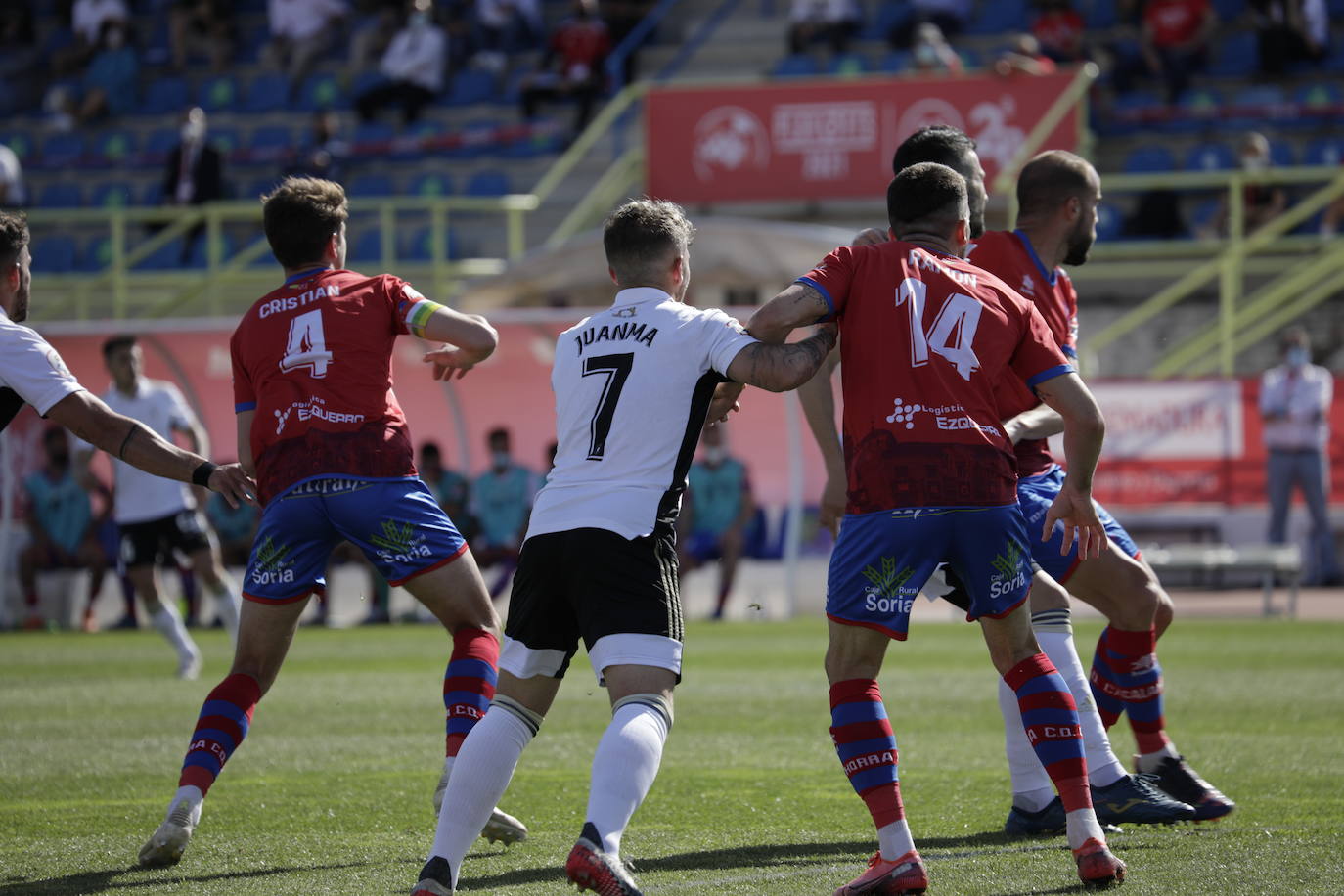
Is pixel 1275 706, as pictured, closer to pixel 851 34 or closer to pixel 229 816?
pixel 229 816

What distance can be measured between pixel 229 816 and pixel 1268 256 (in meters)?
16.6

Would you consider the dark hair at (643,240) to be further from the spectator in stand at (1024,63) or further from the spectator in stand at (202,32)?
the spectator in stand at (202,32)

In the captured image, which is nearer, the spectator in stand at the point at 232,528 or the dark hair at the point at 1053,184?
the dark hair at the point at 1053,184

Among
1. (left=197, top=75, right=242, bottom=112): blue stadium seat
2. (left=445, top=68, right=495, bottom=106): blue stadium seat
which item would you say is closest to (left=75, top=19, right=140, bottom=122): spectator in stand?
(left=197, top=75, right=242, bottom=112): blue stadium seat

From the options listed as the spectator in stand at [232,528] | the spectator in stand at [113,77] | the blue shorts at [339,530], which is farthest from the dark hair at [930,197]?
the spectator in stand at [113,77]

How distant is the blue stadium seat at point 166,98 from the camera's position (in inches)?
1064

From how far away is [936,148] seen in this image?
20.0ft

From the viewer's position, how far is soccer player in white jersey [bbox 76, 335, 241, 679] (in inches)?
491

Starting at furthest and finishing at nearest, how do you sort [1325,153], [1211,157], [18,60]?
[18,60], [1211,157], [1325,153]

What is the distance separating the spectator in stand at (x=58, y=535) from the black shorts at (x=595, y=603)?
45.9 ft

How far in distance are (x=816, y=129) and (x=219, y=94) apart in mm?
10876

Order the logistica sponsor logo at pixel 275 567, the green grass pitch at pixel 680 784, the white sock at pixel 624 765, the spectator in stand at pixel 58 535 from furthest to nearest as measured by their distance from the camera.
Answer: the spectator in stand at pixel 58 535 < the logistica sponsor logo at pixel 275 567 < the green grass pitch at pixel 680 784 < the white sock at pixel 624 765

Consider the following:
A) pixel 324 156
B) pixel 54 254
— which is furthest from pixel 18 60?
pixel 324 156

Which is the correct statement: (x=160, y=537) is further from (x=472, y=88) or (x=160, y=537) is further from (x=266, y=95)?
(x=266, y=95)
